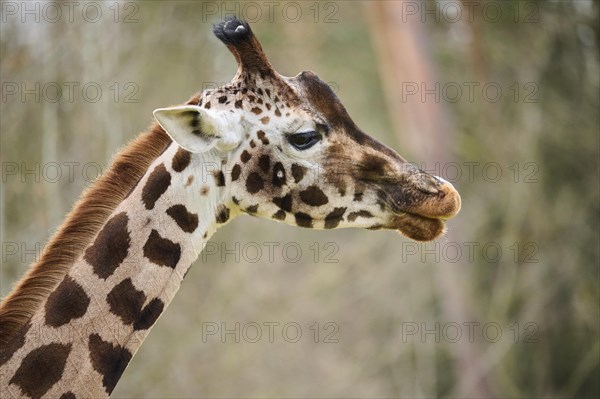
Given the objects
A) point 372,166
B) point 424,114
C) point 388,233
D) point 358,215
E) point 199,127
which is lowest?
point 388,233

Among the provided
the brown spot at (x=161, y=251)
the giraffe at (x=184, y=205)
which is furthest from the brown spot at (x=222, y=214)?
the brown spot at (x=161, y=251)

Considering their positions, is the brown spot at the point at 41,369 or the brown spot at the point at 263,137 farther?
the brown spot at the point at 263,137

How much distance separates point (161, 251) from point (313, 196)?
3.39 feet

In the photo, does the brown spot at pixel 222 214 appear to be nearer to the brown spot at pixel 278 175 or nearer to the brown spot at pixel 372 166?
the brown spot at pixel 278 175

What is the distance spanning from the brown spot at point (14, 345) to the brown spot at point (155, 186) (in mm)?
961

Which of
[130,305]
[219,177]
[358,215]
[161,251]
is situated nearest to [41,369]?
[130,305]

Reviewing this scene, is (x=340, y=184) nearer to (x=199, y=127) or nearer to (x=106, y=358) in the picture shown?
(x=199, y=127)

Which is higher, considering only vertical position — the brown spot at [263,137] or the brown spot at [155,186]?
the brown spot at [263,137]

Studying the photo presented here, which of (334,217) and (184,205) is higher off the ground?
(184,205)

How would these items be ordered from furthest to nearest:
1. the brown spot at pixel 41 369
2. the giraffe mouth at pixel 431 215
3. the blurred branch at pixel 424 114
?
the blurred branch at pixel 424 114 → the giraffe mouth at pixel 431 215 → the brown spot at pixel 41 369

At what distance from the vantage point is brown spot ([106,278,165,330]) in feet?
17.1

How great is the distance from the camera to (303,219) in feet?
19.3

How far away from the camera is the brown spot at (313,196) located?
19.1 ft

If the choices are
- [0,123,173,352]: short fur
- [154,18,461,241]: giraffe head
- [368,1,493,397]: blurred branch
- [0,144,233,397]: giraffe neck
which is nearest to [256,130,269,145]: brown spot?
[154,18,461,241]: giraffe head
